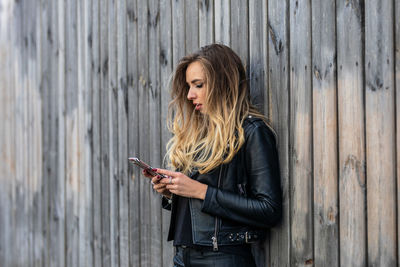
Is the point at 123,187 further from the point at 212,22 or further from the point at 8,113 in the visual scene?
the point at 8,113

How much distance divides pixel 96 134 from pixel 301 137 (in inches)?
84.9

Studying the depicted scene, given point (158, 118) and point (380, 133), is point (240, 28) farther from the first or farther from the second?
point (380, 133)

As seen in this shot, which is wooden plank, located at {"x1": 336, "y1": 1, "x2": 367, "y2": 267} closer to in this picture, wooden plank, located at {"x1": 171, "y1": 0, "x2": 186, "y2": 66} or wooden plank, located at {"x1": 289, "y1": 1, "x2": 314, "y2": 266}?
wooden plank, located at {"x1": 289, "y1": 1, "x2": 314, "y2": 266}

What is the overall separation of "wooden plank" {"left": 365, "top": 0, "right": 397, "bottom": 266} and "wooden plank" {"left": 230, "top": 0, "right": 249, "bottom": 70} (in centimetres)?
81

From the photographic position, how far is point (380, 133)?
6.80ft

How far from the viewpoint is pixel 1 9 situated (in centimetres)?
574

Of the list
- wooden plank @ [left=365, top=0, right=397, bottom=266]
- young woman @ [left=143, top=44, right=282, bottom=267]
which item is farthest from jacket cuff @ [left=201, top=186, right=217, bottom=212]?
wooden plank @ [left=365, top=0, right=397, bottom=266]

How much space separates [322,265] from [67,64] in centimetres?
313

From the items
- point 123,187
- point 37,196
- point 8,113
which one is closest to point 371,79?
point 123,187

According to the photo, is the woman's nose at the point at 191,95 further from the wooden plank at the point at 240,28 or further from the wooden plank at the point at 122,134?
the wooden plank at the point at 122,134

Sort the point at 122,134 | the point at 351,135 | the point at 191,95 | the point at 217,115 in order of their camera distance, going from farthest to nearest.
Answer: the point at 122,134 → the point at 191,95 → the point at 217,115 → the point at 351,135

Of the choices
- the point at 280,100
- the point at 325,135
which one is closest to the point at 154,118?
the point at 280,100

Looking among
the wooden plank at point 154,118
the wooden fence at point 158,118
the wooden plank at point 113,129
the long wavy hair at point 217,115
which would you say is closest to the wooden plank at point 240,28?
the wooden fence at point 158,118

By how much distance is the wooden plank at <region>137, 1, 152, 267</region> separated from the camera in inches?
138
